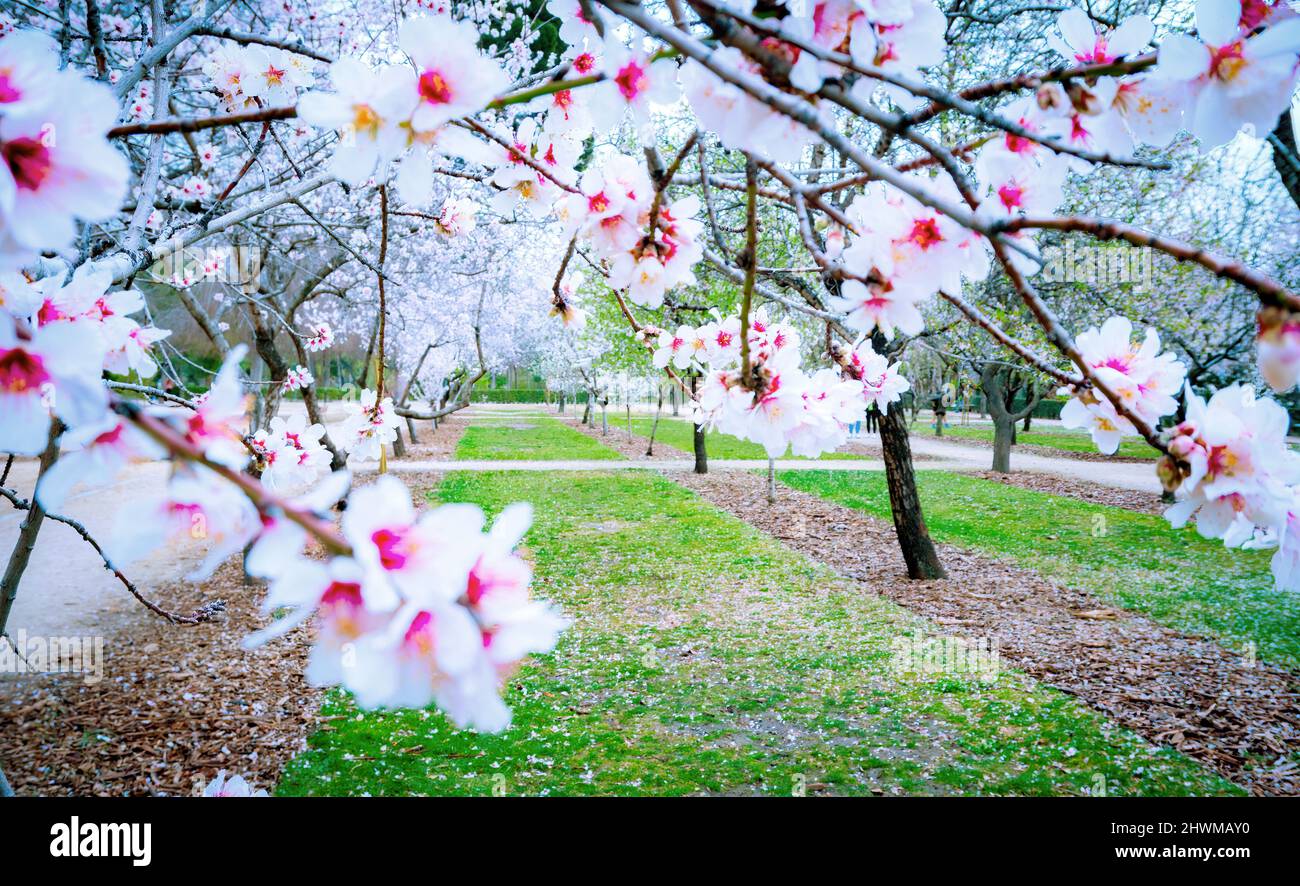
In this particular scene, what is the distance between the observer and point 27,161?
0.49m

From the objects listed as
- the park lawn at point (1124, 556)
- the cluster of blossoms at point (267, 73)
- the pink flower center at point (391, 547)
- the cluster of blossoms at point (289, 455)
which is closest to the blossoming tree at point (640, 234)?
the pink flower center at point (391, 547)

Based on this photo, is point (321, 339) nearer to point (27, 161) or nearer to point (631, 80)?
point (631, 80)

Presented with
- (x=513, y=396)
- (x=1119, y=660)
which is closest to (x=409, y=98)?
(x=1119, y=660)

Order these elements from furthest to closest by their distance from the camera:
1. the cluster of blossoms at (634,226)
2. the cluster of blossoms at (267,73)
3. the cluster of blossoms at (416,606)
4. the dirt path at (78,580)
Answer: the dirt path at (78,580)
the cluster of blossoms at (267,73)
the cluster of blossoms at (634,226)
the cluster of blossoms at (416,606)

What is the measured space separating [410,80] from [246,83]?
44.3 inches

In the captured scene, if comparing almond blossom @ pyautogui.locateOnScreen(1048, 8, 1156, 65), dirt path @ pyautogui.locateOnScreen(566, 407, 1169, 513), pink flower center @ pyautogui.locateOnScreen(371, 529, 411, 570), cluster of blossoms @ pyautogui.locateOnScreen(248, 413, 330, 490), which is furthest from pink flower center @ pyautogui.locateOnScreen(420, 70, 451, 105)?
dirt path @ pyautogui.locateOnScreen(566, 407, 1169, 513)

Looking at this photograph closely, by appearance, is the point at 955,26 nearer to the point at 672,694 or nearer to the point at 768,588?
the point at 768,588

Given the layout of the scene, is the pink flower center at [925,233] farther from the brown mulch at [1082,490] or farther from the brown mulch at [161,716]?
the brown mulch at [1082,490]

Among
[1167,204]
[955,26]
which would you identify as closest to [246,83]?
[955,26]

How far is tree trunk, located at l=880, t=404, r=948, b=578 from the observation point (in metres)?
6.48

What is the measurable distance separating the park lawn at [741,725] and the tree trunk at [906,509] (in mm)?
741

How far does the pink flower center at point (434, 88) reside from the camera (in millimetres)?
682

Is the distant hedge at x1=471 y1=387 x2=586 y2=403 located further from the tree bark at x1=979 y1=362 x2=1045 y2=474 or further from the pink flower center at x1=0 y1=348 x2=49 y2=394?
the pink flower center at x1=0 y1=348 x2=49 y2=394

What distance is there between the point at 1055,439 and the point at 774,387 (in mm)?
23655
